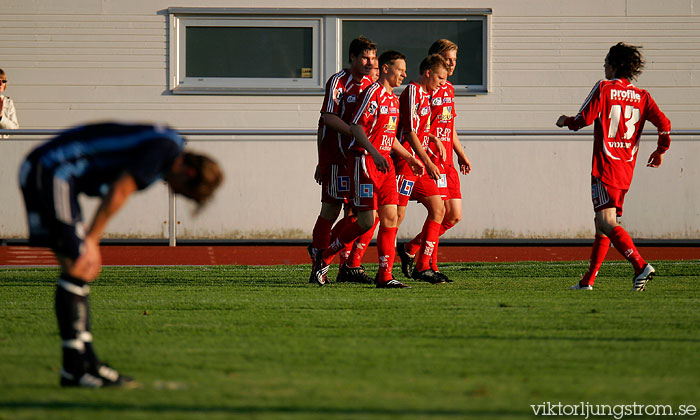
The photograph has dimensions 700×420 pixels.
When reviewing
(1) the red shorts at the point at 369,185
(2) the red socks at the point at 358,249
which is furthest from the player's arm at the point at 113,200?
(2) the red socks at the point at 358,249

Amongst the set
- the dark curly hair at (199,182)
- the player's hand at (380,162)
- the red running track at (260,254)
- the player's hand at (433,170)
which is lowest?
the red running track at (260,254)

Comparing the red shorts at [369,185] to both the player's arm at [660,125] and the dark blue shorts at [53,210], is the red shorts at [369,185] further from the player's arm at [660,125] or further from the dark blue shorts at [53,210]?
the dark blue shorts at [53,210]

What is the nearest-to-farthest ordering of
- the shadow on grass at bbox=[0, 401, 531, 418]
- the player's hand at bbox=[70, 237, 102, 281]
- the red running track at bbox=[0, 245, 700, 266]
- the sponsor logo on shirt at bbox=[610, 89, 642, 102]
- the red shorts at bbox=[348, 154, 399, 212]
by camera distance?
the shadow on grass at bbox=[0, 401, 531, 418], the player's hand at bbox=[70, 237, 102, 281], the sponsor logo on shirt at bbox=[610, 89, 642, 102], the red shorts at bbox=[348, 154, 399, 212], the red running track at bbox=[0, 245, 700, 266]

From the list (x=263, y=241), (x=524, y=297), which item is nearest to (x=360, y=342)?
(x=524, y=297)

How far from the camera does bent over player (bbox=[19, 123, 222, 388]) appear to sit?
4043mm

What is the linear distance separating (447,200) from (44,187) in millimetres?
5445

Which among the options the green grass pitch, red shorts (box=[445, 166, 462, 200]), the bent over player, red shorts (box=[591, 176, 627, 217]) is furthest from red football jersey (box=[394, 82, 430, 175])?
the bent over player

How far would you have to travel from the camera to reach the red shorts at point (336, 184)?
341 inches

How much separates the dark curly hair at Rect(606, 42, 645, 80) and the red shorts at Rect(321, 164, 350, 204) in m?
2.43

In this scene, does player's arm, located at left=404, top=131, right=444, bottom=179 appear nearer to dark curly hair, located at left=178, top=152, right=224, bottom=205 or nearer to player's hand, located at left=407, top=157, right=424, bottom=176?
player's hand, located at left=407, top=157, right=424, bottom=176

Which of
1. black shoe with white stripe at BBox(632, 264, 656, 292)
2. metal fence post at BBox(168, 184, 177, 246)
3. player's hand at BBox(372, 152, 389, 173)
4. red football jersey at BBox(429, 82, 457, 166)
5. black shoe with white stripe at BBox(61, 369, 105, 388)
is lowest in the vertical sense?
metal fence post at BBox(168, 184, 177, 246)

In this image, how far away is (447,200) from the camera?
29.7 feet

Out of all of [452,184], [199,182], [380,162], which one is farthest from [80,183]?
[452,184]

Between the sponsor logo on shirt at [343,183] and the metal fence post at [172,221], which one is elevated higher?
the sponsor logo on shirt at [343,183]
